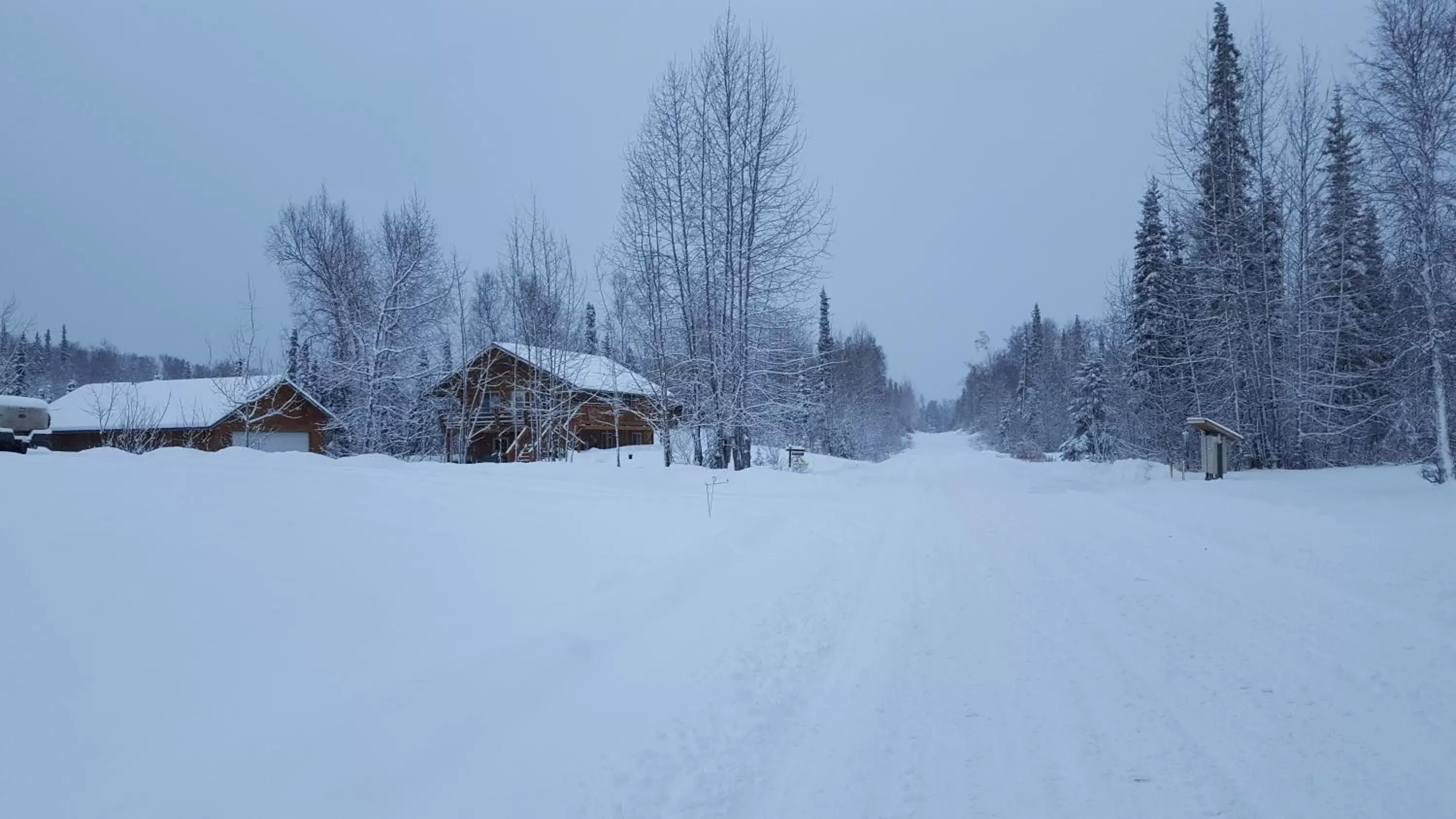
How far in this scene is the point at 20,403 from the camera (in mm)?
11055

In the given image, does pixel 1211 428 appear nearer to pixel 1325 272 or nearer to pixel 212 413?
pixel 1325 272

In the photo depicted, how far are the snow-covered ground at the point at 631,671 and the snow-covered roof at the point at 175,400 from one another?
2146cm

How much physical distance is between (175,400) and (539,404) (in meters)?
20.1

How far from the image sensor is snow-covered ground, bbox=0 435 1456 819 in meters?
2.87

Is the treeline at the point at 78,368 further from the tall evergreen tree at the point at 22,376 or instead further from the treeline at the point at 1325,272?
the treeline at the point at 1325,272

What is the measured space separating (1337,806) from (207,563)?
589 centimetres

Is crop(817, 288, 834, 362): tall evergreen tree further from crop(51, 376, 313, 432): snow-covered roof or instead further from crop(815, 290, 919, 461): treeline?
crop(51, 376, 313, 432): snow-covered roof

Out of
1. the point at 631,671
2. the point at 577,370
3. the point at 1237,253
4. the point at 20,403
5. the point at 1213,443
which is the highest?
the point at 1237,253

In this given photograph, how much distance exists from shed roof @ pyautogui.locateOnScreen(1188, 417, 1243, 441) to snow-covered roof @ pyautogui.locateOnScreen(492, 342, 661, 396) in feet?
46.0

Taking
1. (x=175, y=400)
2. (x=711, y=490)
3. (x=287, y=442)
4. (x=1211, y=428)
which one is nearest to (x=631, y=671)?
(x=711, y=490)

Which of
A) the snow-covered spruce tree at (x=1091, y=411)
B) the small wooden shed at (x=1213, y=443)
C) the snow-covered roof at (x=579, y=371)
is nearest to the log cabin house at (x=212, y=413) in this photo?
the snow-covered roof at (x=579, y=371)

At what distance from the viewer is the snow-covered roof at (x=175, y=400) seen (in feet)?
81.6

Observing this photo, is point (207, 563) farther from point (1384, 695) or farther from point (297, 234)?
point (297, 234)

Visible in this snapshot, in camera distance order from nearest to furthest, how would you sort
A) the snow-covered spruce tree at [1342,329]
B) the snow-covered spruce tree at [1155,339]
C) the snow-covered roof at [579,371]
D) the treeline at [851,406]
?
the snow-covered spruce tree at [1342,329], the snow-covered roof at [579,371], the snow-covered spruce tree at [1155,339], the treeline at [851,406]
